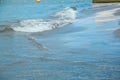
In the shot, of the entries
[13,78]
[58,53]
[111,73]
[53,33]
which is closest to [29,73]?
[13,78]

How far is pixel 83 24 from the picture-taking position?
7.09 ft

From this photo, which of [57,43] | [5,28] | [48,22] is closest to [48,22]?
[48,22]

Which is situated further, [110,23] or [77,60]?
[110,23]

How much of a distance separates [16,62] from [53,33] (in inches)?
14.8

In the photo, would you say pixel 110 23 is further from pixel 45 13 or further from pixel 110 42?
pixel 45 13

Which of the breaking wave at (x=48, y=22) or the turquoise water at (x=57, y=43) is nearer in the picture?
the turquoise water at (x=57, y=43)

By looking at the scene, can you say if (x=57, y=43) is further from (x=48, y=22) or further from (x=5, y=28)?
(x=5, y=28)

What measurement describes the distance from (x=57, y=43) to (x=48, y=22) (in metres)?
0.23

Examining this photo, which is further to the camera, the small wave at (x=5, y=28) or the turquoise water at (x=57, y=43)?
the small wave at (x=5, y=28)

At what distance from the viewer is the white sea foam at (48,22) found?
213cm

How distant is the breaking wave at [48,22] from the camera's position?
2.13 meters

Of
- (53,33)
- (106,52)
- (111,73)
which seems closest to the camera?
(111,73)

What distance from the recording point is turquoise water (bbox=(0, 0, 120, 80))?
1.87 meters

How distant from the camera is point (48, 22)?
85.6 inches
